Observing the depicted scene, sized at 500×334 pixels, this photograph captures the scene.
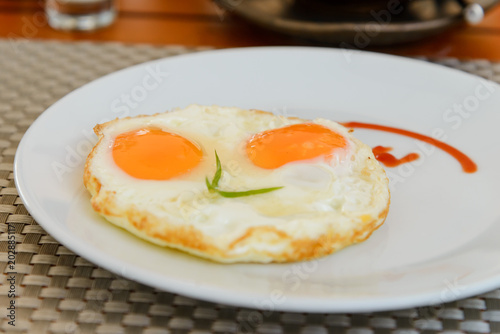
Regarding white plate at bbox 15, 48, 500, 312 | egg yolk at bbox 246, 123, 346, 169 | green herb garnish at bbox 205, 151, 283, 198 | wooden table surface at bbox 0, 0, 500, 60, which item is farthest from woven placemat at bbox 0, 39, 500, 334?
wooden table surface at bbox 0, 0, 500, 60

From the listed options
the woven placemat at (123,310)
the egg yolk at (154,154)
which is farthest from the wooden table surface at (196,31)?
the woven placemat at (123,310)

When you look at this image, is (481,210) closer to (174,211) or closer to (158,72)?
(174,211)

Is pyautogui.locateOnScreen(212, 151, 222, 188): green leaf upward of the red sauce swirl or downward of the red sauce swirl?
downward

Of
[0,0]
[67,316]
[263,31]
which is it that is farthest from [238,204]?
[0,0]

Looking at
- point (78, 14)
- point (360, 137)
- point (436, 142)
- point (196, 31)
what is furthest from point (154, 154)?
point (78, 14)

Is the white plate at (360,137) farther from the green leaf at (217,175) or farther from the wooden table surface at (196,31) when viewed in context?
the wooden table surface at (196,31)

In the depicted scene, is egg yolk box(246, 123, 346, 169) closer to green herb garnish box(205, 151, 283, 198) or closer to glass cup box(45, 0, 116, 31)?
green herb garnish box(205, 151, 283, 198)
